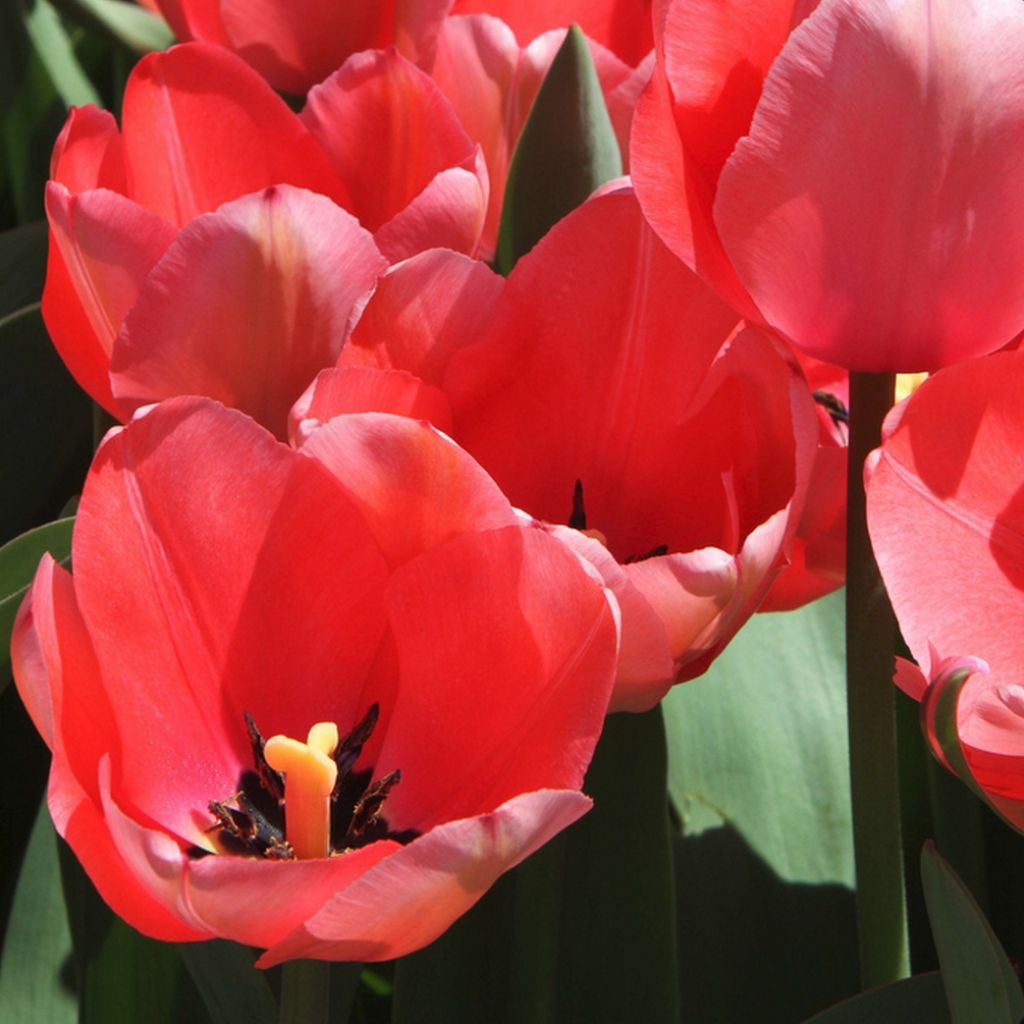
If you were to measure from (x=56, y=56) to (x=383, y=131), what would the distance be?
631 mm

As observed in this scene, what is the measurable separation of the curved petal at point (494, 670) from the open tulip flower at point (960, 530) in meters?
0.10

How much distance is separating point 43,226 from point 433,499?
594 mm

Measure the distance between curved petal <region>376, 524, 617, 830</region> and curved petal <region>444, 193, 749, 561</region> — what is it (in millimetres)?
114

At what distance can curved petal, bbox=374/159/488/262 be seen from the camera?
595mm

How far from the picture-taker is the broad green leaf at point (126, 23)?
42.5 inches

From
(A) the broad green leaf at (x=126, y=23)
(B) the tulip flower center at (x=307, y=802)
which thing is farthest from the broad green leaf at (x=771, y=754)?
(A) the broad green leaf at (x=126, y=23)

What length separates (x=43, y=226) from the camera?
0.98 meters

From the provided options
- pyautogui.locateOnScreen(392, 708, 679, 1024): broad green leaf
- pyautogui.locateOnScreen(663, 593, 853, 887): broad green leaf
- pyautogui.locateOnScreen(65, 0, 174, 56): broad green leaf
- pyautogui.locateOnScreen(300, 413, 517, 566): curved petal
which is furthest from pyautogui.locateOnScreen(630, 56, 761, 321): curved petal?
pyautogui.locateOnScreen(65, 0, 174, 56): broad green leaf

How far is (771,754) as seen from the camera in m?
0.76

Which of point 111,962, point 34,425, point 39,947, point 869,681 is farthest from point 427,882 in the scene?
point 34,425

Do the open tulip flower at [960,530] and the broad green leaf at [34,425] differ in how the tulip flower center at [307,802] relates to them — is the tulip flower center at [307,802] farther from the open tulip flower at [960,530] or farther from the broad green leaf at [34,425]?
the broad green leaf at [34,425]

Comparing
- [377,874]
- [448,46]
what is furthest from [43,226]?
[377,874]

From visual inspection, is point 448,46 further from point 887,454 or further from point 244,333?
point 887,454

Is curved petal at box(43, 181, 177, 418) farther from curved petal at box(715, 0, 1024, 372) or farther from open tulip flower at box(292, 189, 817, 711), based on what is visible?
curved petal at box(715, 0, 1024, 372)
